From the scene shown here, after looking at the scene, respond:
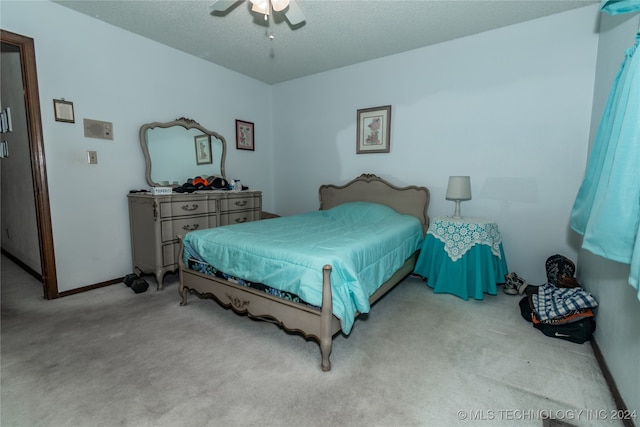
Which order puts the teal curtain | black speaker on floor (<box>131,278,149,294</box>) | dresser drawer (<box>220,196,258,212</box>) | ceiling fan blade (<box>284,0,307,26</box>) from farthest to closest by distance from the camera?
1. dresser drawer (<box>220,196,258,212</box>)
2. black speaker on floor (<box>131,278,149,294</box>)
3. ceiling fan blade (<box>284,0,307,26</box>)
4. the teal curtain

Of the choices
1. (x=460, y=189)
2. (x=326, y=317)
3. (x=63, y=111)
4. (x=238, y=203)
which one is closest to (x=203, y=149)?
(x=238, y=203)

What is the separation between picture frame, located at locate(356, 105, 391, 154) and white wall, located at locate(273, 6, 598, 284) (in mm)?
82

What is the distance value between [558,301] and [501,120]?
1922mm

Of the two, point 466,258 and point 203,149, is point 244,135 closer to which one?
point 203,149

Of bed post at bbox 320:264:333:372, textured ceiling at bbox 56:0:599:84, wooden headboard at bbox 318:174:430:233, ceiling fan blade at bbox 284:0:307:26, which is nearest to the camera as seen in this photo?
bed post at bbox 320:264:333:372

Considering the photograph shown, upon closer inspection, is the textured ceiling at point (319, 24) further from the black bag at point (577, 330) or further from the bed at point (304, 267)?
the black bag at point (577, 330)

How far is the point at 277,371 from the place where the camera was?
1811mm

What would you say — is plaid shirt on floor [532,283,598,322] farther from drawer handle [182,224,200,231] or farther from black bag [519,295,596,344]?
drawer handle [182,224,200,231]

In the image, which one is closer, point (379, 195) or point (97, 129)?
point (97, 129)

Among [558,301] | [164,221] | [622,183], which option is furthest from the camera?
[164,221]

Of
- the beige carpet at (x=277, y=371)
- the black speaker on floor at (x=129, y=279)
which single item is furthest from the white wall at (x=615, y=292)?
the black speaker on floor at (x=129, y=279)

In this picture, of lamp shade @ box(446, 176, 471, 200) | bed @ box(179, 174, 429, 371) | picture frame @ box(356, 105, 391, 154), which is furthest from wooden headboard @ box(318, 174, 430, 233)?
lamp shade @ box(446, 176, 471, 200)

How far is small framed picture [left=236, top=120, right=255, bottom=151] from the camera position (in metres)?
4.52

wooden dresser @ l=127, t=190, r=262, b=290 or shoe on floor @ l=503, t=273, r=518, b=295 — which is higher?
wooden dresser @ l=127, t=190, r=262, b=290
